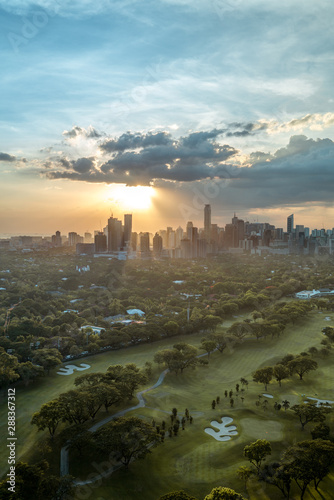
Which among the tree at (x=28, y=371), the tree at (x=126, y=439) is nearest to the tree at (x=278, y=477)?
the tree at (x=126, y=439)

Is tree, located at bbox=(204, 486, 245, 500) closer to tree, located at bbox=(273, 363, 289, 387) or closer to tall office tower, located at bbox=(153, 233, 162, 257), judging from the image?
tree, located at bbox=(273, 363, 289, 387)

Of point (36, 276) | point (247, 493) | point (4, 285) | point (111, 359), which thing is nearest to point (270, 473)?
point (247, 493)

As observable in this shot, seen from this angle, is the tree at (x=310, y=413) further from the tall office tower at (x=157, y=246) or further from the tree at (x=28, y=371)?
the tall office tower at (x=157, y=246)

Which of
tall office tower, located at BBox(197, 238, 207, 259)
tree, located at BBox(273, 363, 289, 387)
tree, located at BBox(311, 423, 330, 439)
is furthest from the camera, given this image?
tall office tower, located at BBox(197, 238, 207, 259)

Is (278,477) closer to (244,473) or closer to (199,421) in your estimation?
(244,473)

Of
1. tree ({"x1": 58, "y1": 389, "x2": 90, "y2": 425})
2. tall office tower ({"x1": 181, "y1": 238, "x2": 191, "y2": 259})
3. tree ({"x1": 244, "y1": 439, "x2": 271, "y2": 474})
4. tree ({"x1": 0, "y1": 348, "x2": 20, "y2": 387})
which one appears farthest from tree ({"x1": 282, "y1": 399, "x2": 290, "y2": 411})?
tall office tower ({"x1": 181, "y1": 238, "x2": 191, "y2": 259})
